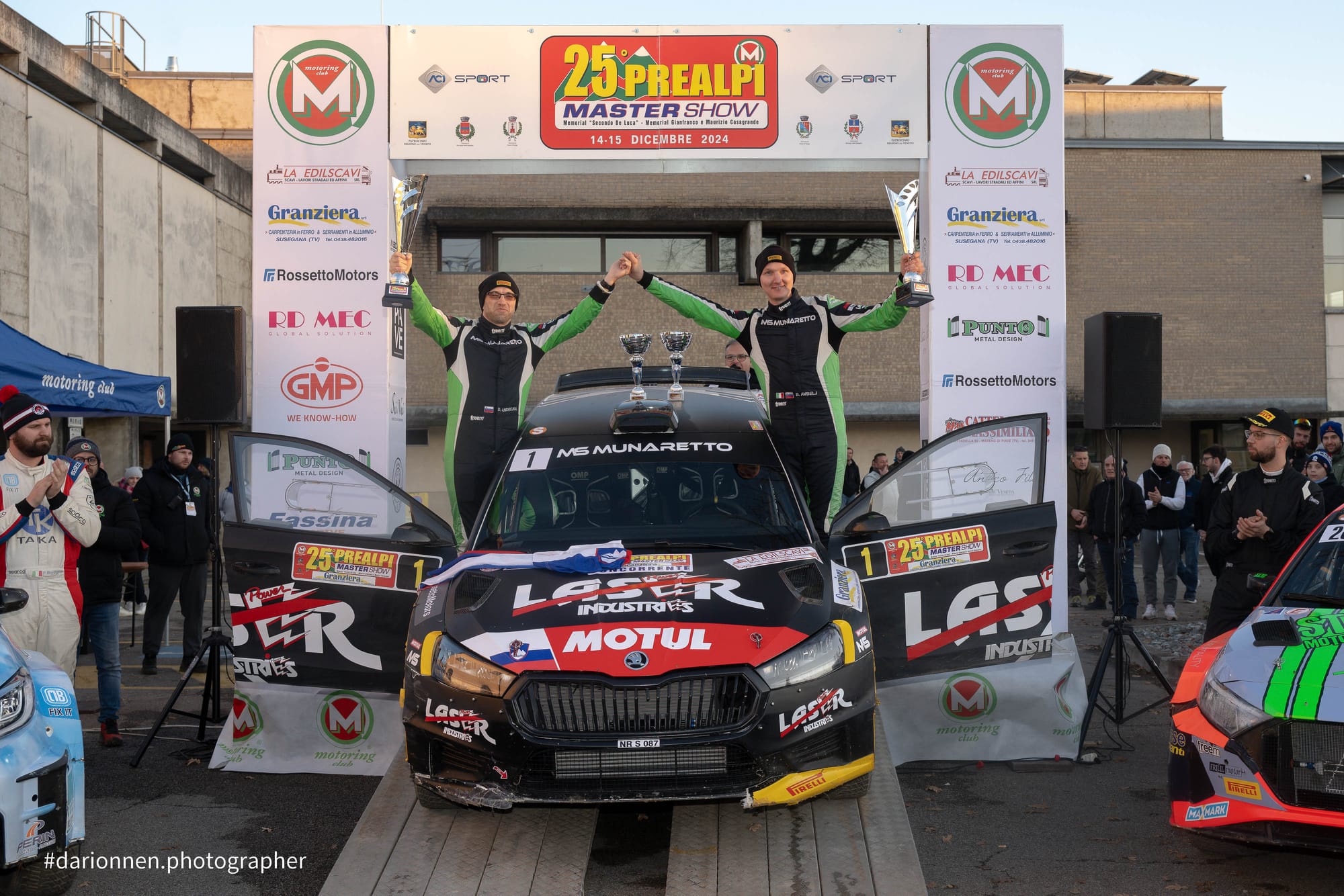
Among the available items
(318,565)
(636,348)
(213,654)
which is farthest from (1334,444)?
(213,654)

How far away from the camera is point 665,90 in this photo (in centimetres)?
752

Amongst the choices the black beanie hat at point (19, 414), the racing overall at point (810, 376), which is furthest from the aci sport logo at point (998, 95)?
the black beanie hat at point (19, 414)

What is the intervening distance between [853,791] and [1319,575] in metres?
2.32

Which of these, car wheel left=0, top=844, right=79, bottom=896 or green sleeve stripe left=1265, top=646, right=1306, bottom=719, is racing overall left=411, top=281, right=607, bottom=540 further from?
green sleeve stripe left=1265, top=646, right=1306, bottom=719

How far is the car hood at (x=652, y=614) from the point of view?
160 inches

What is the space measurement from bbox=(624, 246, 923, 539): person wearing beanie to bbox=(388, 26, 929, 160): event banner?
4.04 ft

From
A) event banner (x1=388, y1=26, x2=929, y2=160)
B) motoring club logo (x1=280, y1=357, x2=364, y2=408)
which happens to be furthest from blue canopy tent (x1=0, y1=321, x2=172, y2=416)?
event banner (x1=388, y1=26, x2=929, y2=160)

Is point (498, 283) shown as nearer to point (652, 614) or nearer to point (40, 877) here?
point (652, 614)

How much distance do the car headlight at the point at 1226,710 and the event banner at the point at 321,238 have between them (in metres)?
5.37

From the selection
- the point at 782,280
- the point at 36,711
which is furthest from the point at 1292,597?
the point at 36,711

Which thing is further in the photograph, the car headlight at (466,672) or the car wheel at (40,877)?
the car headlight at (466,672)

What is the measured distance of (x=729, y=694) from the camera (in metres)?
4.00

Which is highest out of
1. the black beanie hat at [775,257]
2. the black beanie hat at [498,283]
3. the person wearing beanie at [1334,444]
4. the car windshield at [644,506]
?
the black beanie hat at [775,257]

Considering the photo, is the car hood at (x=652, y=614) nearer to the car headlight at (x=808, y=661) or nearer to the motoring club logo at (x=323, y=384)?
the car headlight at (x=808, y=661)
